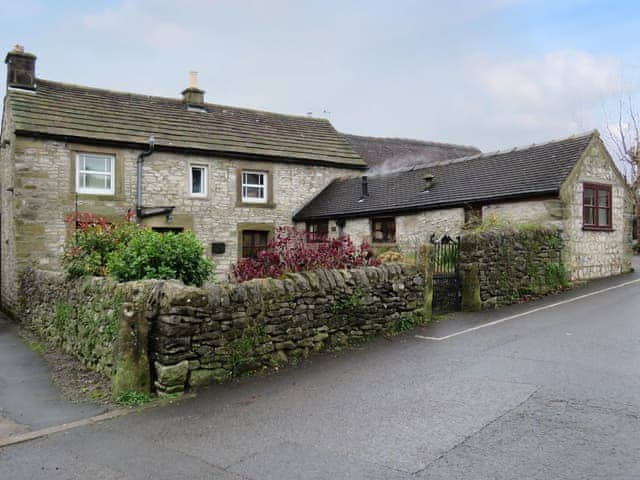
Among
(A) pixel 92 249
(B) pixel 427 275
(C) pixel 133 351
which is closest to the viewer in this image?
(C) pixel 133 351

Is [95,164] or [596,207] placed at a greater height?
[95,164]

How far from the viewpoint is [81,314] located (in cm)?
900

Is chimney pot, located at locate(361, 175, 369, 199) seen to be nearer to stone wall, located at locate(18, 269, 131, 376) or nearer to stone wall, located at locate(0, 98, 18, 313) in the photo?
stone wall, located at locate(18, 269, 131, 376)

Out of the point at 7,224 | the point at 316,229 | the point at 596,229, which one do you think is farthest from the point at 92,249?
the point at 596,229

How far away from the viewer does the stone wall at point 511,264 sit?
12.0m

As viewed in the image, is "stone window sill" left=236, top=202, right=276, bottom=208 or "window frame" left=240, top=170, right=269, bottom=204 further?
"window frame" left=240, top=170, right=269, bottom=204

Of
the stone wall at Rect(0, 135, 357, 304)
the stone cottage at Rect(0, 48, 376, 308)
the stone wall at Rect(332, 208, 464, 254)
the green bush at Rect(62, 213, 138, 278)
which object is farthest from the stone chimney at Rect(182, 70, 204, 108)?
the green bush at Rect(62, 213, 138, 278)

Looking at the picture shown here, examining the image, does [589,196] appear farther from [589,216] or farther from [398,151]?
[398,151]

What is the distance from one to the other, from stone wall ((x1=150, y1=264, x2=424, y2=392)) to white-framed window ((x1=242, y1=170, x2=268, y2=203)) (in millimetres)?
11408

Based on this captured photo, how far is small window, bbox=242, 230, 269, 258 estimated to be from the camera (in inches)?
795

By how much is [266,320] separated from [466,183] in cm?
1068

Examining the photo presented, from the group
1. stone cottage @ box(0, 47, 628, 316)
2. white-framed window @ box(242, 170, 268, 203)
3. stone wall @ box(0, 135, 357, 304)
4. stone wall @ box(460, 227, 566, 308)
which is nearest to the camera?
stone wall @ box(460, 227, 566, 308)

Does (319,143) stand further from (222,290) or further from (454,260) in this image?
(222,290)

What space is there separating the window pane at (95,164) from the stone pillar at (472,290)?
12700 mm
